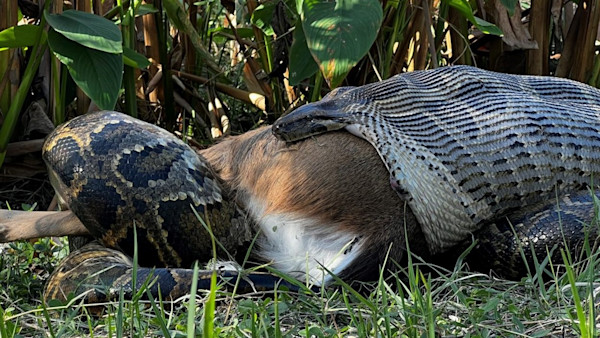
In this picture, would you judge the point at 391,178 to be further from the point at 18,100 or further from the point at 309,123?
the point at 18,100

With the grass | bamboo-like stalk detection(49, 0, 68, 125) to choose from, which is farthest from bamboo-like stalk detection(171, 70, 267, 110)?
the grass

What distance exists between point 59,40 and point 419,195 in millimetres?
1611

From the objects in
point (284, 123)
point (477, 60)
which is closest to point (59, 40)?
point (284, 123)

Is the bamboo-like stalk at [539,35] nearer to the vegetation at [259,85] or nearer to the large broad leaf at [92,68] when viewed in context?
the vegetation at [259,85]

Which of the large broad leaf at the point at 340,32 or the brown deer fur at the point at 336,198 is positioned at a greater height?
the large broad leaf at the point at 340,32

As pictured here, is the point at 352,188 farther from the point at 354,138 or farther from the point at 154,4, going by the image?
the point at 154,4

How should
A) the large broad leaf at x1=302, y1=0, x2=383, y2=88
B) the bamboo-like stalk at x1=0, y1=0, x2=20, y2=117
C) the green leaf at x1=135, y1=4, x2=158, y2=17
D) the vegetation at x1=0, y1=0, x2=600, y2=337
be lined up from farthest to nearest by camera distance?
the green leaf at x1=135, y1=4, x2=158, y2=17 < the bamboo-like stalk at x1=0, y1=0, x2=20, y2=117 < the large broad leaf at x1=302, y1=0, x2=383, y2=88 < the vegetation at x1=0, y1=0, x2=600, y2=337

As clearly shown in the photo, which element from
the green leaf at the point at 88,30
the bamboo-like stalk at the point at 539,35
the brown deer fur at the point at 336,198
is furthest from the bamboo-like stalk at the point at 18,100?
the bamboo-like stalk at the point at 539,35

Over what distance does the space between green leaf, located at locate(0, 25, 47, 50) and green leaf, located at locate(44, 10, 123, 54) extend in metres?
0.11

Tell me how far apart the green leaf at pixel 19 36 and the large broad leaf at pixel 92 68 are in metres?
0.08

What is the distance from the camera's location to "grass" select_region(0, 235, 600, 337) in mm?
1896

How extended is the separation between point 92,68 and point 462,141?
148 cm

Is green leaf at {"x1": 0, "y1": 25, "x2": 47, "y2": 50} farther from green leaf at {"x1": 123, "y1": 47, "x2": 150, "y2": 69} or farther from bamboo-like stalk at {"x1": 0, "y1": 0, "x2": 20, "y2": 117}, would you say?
green leaf at {"x1": 123, "y1": 47, "x2": 150, "y2": 69}

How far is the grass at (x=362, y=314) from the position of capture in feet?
6.22
